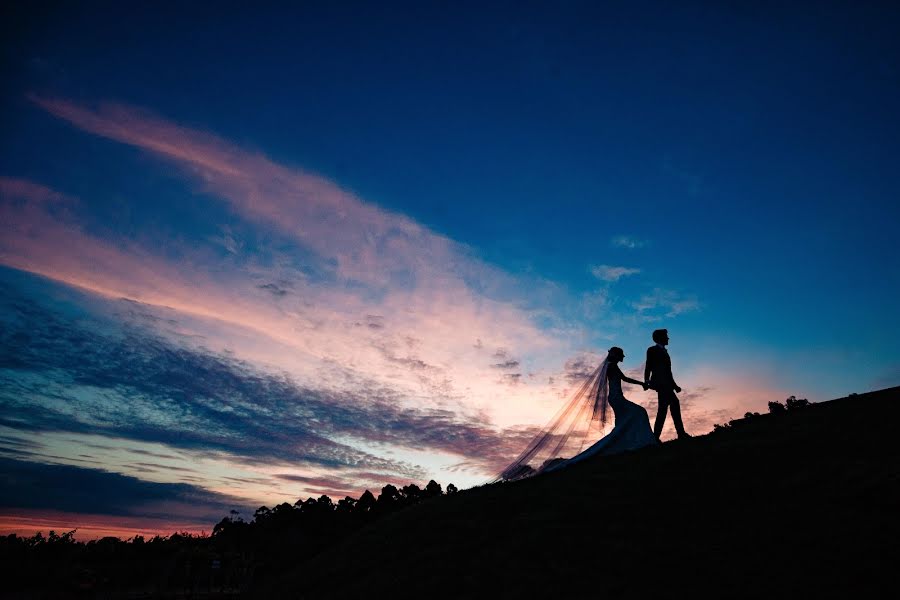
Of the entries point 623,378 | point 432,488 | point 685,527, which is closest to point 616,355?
point 623,378

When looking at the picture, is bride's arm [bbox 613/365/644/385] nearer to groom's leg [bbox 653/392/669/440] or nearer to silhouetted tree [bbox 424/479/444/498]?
groom's leg [bbox 653/392/669/440]

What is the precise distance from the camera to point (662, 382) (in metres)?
16.7

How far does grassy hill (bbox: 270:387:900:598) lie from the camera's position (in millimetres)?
7641

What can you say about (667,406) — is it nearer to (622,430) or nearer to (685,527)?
(622,430)

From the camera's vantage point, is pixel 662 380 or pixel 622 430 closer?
pixel 662 380

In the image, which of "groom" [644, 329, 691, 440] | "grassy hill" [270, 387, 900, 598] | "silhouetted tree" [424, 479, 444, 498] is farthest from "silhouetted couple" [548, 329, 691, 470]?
"silhouetted tree" [424, 479, 444, 498]

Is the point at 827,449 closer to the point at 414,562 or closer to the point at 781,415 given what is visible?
the point at 781,415

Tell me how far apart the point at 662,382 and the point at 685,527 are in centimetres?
765

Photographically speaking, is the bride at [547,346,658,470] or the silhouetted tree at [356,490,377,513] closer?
the bride at [547,346,658,470]

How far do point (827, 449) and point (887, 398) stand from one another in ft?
15.9

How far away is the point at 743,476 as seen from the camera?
1128 centimetres

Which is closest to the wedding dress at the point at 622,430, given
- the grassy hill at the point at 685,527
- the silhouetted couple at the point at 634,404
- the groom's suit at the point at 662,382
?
the silhouetted couple at the point at 634,404

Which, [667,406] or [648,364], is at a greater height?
[648,364]

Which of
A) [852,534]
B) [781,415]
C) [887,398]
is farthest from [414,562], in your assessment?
[887,398]
